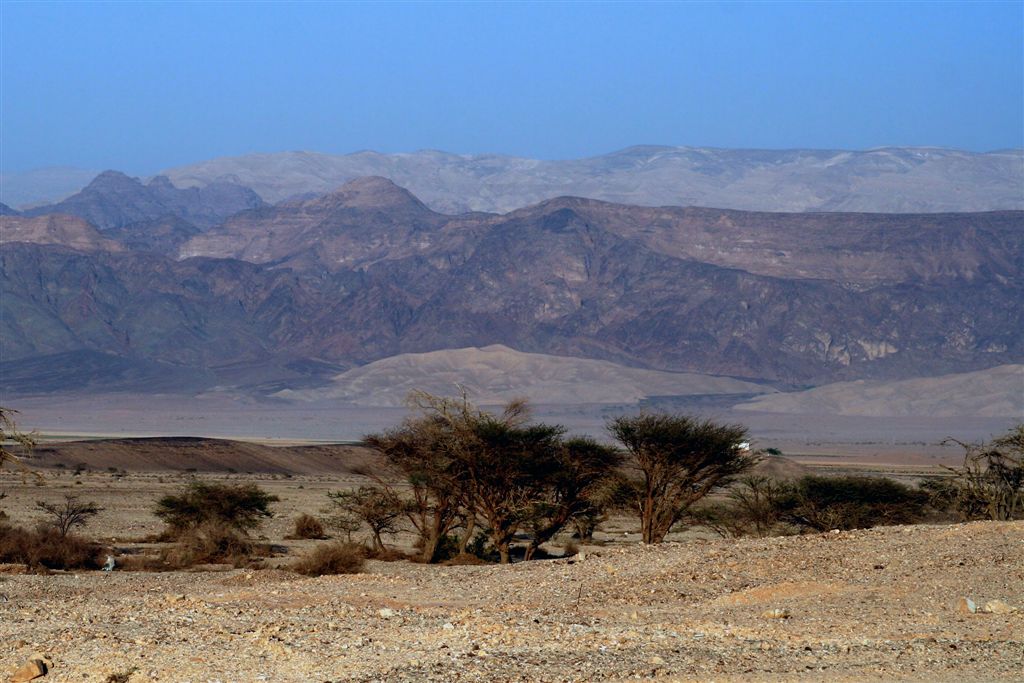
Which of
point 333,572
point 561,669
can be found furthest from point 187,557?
point 561,669

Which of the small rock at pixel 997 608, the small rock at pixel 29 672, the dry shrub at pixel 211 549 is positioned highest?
the small rock at pixel 29 672

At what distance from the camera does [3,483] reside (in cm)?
6128

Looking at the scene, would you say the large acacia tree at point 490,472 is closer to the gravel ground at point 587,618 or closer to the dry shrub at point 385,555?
the dry shrub at point 385,555

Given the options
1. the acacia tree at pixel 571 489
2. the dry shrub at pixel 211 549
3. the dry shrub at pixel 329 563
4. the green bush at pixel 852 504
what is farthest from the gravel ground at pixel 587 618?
the green bush at pixel 852 504

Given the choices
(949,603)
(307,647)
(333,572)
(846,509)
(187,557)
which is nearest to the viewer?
(307,647)

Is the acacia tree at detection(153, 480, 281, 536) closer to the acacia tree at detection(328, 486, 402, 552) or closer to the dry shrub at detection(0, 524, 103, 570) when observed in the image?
the acacia tree at detection(328, 486, 402, 552)

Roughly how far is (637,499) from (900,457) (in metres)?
105

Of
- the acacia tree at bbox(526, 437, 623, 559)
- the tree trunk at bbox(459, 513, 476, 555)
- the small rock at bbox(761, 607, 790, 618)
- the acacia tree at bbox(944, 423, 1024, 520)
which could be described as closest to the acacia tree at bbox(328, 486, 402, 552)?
the tree trunk at bbox(459, 513, 476, 555)

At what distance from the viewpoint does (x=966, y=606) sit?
55.3 feet

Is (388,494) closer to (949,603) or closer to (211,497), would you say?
(211,497)

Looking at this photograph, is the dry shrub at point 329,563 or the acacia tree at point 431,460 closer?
the dry shrub at point 329,563

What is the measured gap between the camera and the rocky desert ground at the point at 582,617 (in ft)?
42.3

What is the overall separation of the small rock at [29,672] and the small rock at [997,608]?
1070cm

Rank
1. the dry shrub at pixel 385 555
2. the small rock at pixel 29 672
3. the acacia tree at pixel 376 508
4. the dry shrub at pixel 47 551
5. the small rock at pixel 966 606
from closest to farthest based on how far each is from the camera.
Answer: the small rock at pixel 29 672 → the small rock at pixel 966 606 → the dry shrub at pixel 47 551 → the dry shrub at pixel 385 555 → the acacia tree at pixel 376 508
